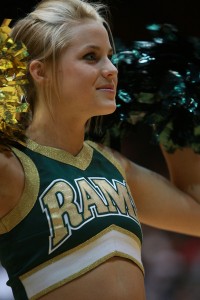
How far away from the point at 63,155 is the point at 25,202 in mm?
174

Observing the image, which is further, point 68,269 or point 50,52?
point 50,52

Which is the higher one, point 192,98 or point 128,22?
point 192,98

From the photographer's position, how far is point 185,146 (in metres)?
1.92

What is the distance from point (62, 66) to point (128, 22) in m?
1.00

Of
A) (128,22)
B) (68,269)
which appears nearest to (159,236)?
(128,22)

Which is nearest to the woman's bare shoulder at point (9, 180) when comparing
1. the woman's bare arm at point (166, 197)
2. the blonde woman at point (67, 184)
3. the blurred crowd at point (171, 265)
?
the blonde woman at point (67, 184)

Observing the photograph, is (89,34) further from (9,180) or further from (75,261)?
(75,261)

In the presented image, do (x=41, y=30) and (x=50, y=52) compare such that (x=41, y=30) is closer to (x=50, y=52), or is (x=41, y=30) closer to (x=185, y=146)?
(x=50, y=52)

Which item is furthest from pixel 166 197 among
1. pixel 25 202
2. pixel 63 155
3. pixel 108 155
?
pixel 25 202

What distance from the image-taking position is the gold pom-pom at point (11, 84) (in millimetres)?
1547

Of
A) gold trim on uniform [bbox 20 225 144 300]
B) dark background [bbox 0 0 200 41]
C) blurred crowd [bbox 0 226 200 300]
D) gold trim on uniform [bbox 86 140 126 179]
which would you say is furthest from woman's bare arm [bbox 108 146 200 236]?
blurred crowd [bbox 0 226 200 300]

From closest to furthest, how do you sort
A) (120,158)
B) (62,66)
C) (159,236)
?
(62,66), (120,158), (159,236)

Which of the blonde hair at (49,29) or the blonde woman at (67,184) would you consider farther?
the blonde hair at (49,29)

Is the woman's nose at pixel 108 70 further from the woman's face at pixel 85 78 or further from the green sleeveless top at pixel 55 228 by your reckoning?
the green sleeveless top at pixel 55 228
